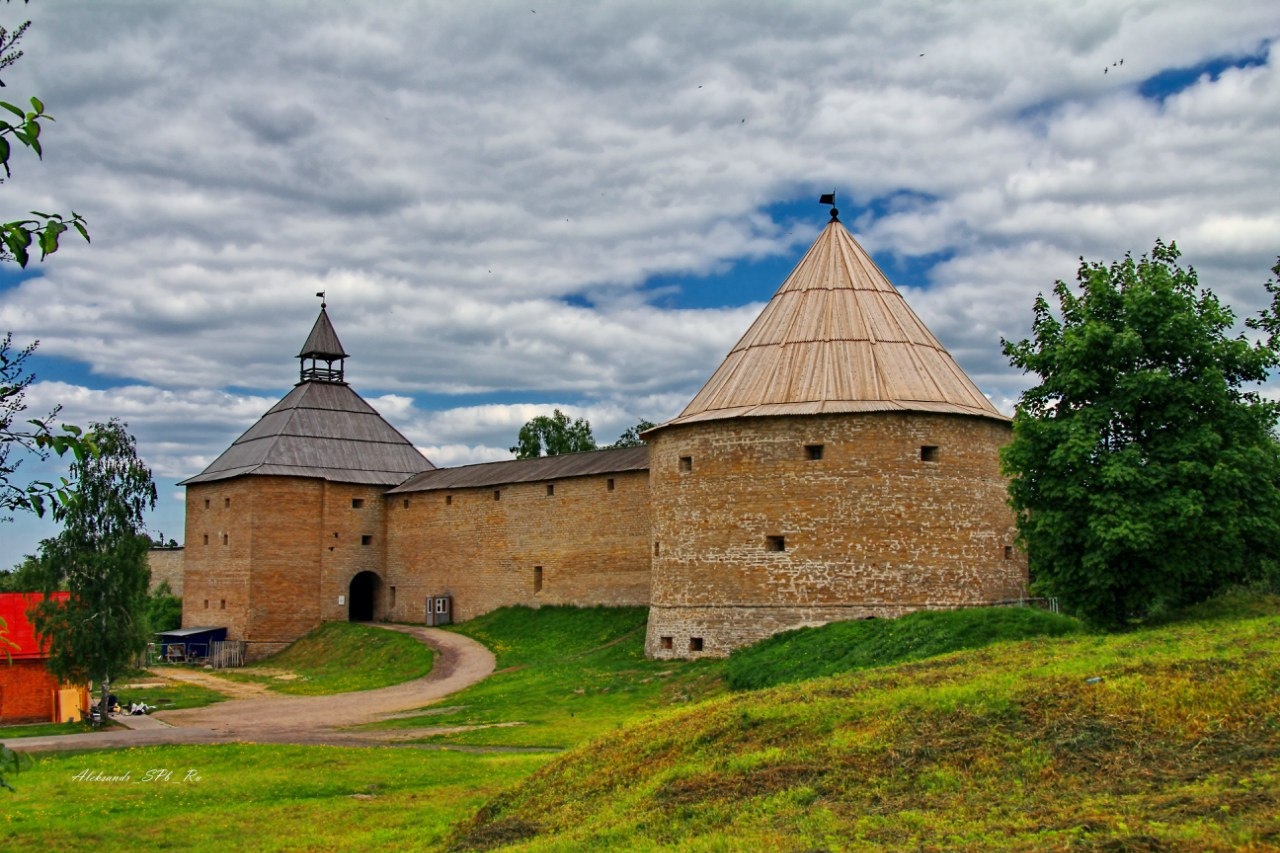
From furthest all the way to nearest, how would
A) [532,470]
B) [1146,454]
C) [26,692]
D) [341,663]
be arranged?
[532,470] → [341,663] → [26,692] → [1146,454]

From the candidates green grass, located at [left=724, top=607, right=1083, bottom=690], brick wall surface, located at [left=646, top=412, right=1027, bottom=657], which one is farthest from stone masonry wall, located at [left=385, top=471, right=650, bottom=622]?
green grass, located at [left=724, top=607, right=1083, bottom=690]

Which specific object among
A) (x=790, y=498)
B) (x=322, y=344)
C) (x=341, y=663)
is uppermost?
(x=322, y=344)

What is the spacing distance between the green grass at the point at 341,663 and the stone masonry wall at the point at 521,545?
9.05ft

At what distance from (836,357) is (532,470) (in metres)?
12.7

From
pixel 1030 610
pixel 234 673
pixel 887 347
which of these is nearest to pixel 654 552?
pixel 887 347

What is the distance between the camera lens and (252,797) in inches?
545

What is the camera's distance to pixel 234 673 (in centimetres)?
3353

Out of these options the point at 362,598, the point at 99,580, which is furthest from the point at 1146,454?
the point at 362,598

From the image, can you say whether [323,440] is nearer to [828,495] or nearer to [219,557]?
[219,557]

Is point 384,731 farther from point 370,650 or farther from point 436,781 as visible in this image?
Answer: point 370,650

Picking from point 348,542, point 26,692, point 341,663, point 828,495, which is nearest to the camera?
point 828,495

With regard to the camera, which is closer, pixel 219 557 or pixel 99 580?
pixel 99 580

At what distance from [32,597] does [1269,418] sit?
23.8 m

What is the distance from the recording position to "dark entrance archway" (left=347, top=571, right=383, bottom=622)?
4016 centimetres
